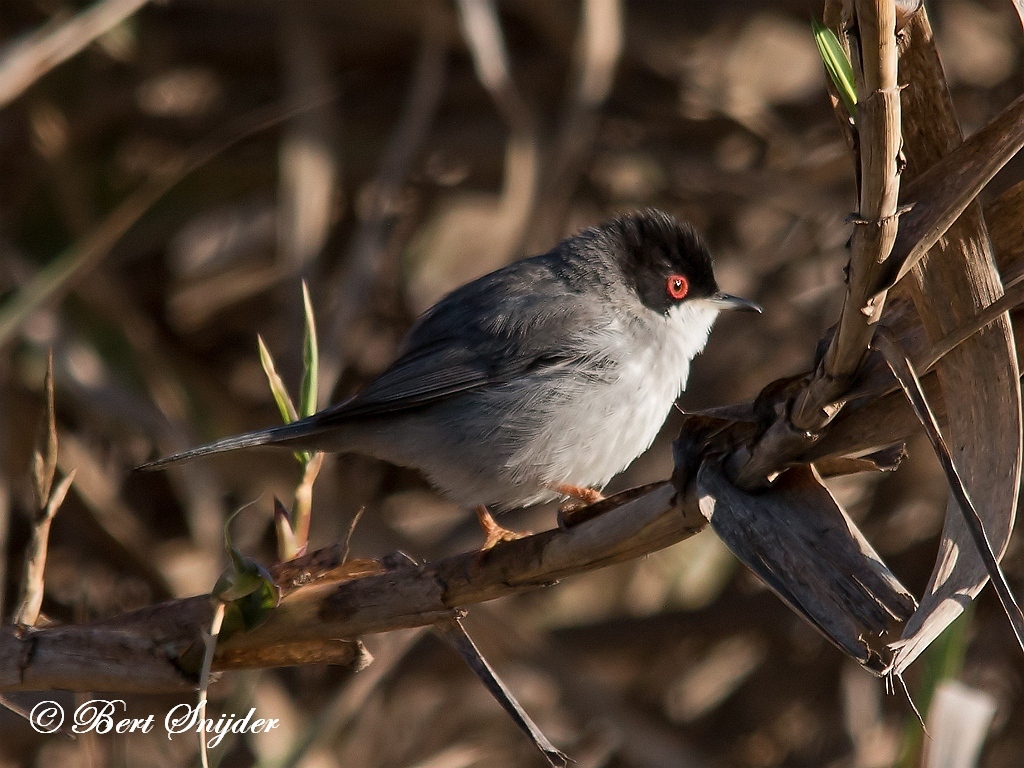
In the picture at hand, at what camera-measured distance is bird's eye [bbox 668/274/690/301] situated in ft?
11.6

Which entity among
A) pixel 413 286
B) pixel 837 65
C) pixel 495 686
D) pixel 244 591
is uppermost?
pixel 837 65

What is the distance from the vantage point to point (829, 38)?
1294 mm

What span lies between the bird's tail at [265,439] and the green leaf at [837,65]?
170 centimetres

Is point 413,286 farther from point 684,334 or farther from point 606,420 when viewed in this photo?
point 606,420

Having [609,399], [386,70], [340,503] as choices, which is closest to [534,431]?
[609,399]

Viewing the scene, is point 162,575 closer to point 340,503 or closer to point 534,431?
point 340,503

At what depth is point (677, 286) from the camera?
3525 mm

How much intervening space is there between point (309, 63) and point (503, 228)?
992mm

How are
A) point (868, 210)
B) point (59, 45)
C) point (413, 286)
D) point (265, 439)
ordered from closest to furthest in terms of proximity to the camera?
point (868, 210), point (265, 439), point (59, 45), point (413, 286)

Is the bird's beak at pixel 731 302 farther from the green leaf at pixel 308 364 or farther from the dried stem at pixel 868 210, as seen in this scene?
the dried stem at pixel 868 210

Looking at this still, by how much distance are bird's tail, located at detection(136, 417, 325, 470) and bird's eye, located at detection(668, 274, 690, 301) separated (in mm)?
1229

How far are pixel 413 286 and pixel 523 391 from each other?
1.67m

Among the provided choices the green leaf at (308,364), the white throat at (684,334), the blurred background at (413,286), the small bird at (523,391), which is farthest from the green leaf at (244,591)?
the white throat at (684,334)

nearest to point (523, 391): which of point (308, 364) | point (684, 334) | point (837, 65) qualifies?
point (684, 334)
